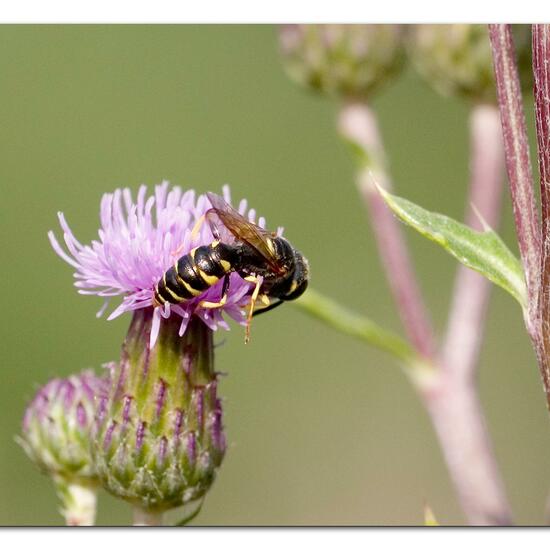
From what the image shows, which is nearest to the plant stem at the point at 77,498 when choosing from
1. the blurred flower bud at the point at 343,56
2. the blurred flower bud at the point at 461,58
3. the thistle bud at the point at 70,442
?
the thistle bud at the point at 70,442

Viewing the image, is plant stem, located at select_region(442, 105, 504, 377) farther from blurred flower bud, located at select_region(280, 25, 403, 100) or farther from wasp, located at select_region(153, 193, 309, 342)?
wasp, located at select_region(153, 193, 309, 342)

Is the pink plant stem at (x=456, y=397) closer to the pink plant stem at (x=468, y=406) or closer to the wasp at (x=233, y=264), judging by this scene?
the pink plant stem at (x=468, y=406)

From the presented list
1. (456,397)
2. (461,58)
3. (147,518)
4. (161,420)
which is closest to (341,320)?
(456,397)

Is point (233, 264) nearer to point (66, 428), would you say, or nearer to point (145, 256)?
point (145, 256)

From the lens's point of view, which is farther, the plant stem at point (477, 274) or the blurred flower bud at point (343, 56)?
the blurred flower bud at point (343, 56)
